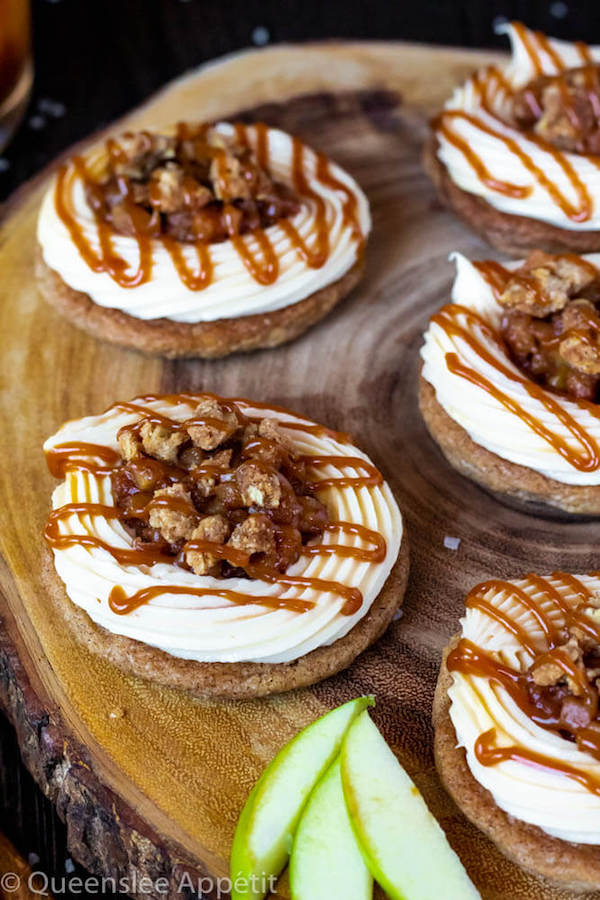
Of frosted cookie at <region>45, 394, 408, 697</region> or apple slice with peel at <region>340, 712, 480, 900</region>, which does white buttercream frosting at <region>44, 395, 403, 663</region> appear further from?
apple slice with peel at <region>340, 712, 480, 900</region>

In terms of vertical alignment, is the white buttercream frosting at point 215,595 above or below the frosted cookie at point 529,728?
above

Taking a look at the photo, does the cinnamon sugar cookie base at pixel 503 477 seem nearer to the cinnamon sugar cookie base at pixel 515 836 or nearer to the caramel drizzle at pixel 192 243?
the caramel drizzle at pixel 192 243

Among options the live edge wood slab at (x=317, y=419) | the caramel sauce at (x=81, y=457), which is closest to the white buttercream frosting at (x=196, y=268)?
the live edge wood slab at (x=317, y=419)

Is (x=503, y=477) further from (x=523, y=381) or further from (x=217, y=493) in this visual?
(x=217, y=493)

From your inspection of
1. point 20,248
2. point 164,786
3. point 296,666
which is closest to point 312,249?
point 20,248

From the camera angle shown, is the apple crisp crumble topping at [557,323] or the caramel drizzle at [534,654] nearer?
the caramel drizzle at [534,654]
